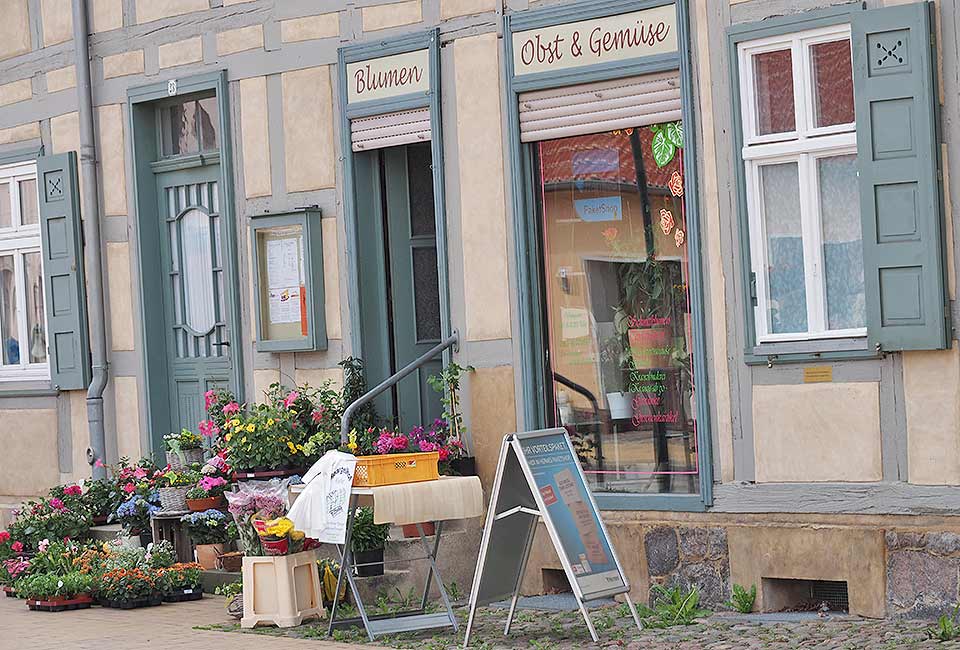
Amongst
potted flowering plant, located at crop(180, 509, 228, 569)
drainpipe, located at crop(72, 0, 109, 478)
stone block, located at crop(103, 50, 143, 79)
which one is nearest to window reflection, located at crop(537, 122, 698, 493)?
potted flowering plant, located at crop(180, 509, 228, 569)

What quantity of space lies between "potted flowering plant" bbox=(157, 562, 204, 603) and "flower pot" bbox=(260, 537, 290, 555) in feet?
4.45

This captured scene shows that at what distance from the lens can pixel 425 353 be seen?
37.4 feet

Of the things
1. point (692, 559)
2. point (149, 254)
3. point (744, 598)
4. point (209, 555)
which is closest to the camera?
point (744, 598)

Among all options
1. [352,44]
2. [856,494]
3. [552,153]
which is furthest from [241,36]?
[856,494]

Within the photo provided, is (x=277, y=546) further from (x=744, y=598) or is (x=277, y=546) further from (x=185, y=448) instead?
(x=185, y=448)

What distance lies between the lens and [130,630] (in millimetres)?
9773

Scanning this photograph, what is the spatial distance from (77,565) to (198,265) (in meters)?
2.74

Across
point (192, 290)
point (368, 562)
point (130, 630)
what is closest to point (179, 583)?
point (130, 630)

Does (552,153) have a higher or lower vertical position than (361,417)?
higher

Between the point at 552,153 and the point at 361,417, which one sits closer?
the point at 552,153

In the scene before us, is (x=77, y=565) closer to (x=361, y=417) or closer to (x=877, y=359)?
(x=361, y=417)

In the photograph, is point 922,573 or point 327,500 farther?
point 327,500

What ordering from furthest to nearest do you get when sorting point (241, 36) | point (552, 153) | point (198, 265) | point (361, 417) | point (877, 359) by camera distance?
point (198, 265), point (241, 36), point (361, 417), point (552, 153), point (877, 359)

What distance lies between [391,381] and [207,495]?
5.36ft
